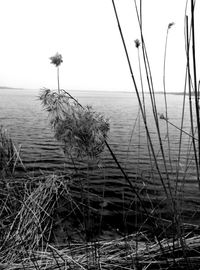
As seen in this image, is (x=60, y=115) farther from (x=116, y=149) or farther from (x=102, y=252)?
(x=116, y=149)

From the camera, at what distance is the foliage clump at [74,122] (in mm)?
1320

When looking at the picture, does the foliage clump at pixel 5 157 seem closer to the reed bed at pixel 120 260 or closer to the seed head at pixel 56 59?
the reed bed at pixel 120 260

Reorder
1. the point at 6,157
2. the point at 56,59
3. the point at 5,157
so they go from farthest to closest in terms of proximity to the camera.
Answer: the point at 6,157, the point at 5,157, the point at 56,59

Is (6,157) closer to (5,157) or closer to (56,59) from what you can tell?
(5,157)

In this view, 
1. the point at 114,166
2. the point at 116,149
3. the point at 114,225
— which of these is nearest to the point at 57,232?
the point at 114,225

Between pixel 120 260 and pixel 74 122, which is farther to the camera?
pixel 120 260

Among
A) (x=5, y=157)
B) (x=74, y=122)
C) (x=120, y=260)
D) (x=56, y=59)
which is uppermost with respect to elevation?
(x=56, y=59)

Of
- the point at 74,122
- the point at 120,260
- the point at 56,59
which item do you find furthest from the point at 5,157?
the point at 74,122

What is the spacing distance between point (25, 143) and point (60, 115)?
1469cm

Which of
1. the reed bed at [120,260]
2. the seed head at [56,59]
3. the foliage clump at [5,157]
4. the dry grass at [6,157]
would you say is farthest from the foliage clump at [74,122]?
the foliage clump at [5,157]

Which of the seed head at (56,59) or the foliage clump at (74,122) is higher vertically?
the seed head at (56,59)

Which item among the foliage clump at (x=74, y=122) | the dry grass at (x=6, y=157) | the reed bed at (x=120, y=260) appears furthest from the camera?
the dry grass at (x=6, y=157)

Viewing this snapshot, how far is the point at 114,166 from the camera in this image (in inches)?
444

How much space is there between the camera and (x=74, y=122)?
1315mm
